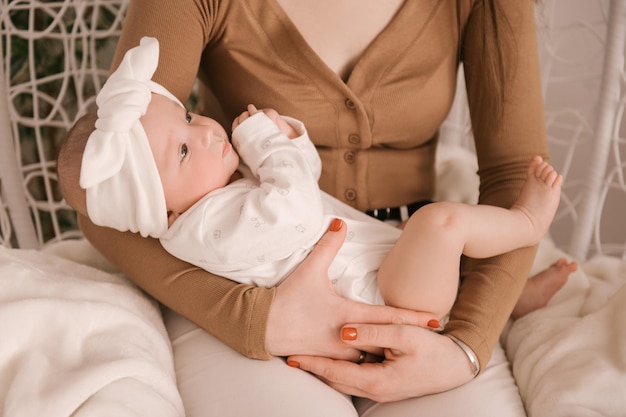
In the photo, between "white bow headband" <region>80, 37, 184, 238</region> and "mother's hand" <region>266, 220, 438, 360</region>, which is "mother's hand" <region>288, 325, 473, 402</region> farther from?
"white bow headband" <region>80, 37, 184, 238</region>

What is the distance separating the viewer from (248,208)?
3.48 feet

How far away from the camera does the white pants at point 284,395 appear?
39.5 inches

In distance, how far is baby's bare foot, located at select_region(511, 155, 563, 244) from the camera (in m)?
1.13

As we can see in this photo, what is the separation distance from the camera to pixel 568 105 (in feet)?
6.93

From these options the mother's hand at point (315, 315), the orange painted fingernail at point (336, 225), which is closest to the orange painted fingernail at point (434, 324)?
the mother's hand at point (315, 315)

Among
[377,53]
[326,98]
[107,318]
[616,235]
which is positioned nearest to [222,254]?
[107,318]

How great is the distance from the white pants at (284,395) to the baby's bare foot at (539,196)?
276 mm

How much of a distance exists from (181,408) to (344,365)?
0.27 metres

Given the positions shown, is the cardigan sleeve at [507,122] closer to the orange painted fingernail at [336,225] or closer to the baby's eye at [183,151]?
the orange painted fingernail at [336,225]

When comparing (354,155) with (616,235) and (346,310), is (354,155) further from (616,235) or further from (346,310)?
(616,235)

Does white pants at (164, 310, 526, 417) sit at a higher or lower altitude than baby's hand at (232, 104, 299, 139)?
lower

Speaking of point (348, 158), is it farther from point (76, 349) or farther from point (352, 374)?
point (76, 349)

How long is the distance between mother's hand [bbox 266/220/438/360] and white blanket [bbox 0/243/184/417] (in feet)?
0.65

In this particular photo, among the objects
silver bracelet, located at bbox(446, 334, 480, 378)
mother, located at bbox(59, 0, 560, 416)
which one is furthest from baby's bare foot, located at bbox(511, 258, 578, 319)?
silver bracelet, located at bbox(446, 334, 480, 378)
